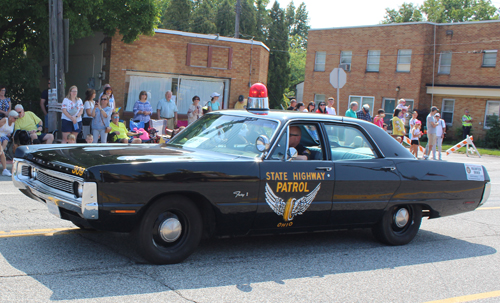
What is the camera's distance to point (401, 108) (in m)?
16.6

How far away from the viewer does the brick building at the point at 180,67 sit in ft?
61.1

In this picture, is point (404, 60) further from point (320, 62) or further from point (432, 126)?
point (432, 126)

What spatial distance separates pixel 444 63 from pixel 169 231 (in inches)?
1206

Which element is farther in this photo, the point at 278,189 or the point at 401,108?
the point at 401,108

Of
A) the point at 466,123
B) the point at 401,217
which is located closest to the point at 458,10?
the point at 466,123

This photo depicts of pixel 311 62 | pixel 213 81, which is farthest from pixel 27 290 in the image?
pixel 311 62

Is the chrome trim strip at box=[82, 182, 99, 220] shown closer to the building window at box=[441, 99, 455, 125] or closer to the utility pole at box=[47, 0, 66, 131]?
the utility pole at box=[47, 0, 66, 131]

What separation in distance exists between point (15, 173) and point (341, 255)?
358 centimetres

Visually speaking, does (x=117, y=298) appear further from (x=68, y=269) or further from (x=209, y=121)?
(x=209, y=121)

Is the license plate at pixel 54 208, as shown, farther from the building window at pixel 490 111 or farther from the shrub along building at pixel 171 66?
the building window at pixel 490 111

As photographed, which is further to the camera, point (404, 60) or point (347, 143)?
point (404, 60)

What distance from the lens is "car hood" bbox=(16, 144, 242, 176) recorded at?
15.0 feet

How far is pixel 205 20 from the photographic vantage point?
159 ft

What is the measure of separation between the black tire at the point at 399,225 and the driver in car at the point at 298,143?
127cm
